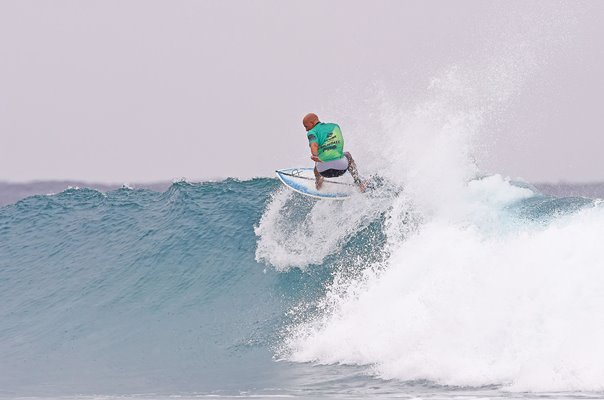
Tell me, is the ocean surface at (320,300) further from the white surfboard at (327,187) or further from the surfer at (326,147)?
the surfer at (326,147)

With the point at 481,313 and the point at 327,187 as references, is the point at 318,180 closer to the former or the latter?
the point at 327,187

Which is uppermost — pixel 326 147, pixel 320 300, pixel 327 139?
pixel 327 139

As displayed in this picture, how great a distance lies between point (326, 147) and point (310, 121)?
20.4 inches

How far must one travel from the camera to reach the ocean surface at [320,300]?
7816 millimetres

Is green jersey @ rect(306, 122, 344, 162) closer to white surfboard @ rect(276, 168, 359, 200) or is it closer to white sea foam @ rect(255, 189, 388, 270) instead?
white surfboard @ rect(276, 168, 359, 200)

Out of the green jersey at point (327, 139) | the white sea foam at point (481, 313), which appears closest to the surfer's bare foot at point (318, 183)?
the green jersey at point (327, 139)

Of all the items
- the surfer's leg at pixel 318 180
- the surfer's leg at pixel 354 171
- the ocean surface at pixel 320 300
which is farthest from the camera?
the surfer's leg at pixel 318 180

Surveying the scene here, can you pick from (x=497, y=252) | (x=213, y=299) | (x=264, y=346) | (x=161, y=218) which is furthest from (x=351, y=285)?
(x=161, y=218)

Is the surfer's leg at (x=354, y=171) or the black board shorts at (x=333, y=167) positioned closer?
the black board shorts at (x=333, y=167)

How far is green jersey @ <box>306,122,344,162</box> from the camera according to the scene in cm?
1209

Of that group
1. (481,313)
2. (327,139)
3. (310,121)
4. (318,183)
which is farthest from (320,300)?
(481,313)

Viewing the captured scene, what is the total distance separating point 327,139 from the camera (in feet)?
39.9

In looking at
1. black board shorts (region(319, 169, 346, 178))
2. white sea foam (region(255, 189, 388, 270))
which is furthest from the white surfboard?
black board shorts (region(319, 169, 346, 178))

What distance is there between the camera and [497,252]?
932 cm
